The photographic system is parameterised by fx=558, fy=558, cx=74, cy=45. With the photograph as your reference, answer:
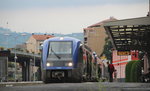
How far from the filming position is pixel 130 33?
3888 cm

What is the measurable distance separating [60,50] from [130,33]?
21.0ft

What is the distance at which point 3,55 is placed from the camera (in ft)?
142

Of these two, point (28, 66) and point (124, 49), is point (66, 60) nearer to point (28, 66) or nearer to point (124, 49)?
point (124, 49)

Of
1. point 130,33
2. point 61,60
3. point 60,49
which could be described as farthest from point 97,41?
point 61,60

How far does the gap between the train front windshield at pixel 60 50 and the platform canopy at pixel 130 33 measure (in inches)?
108

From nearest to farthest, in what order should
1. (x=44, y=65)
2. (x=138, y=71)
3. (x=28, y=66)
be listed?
(x=44, y=65) → (x=138, y=71) → (x=28, y=66)

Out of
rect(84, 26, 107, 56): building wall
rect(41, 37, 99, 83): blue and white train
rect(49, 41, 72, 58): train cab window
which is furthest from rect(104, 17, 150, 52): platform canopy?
rect(84, 26, 107, 56): building wall

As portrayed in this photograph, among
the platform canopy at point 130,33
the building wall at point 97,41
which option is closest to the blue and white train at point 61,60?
the platform canopy at point 130,33

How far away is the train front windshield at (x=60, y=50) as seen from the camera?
3444 centimetres

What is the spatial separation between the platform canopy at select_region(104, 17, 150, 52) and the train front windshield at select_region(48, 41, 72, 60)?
2.74 meters

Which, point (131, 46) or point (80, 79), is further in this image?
point (131, 46)

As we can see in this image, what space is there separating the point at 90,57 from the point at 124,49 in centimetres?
294

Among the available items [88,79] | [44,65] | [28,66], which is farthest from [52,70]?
[28,66]

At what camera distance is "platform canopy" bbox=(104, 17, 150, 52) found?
32.2 meters
